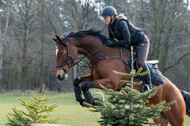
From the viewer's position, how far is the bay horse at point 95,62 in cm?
506

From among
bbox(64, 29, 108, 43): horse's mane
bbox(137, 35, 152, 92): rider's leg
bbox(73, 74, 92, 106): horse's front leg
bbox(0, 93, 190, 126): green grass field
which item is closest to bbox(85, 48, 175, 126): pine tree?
bbox(73, 74, 92, 106): horse's front leg

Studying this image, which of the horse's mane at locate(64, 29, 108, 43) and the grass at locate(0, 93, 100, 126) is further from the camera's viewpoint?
the grass at locate(0, 93, 100, 126)

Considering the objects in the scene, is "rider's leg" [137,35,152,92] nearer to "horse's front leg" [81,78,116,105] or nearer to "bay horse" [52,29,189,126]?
"bay horse" [52,29,189,126]

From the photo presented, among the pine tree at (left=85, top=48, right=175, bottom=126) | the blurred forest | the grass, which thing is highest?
the blurred forest

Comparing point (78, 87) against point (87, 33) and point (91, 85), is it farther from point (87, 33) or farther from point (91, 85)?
point (87, 33)

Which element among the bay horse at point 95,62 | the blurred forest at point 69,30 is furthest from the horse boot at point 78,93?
the blurred forest at point 69,30

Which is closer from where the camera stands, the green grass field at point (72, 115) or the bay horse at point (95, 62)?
the bay horse at point (95, 62)

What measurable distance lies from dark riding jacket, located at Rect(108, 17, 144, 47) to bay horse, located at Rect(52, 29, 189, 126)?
210mm

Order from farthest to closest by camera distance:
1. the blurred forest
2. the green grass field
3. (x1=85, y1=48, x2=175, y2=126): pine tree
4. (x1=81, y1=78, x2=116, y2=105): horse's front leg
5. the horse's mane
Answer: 1. the blurred forest
2. the green grass field
3. the horse's mane
4. (x1=81, y1=78, x2=116, y2=105): horse's front leg
5. (x1=85, y1=48, x2=175, y2=126): pine tree

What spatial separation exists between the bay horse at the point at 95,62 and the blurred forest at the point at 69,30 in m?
11.9

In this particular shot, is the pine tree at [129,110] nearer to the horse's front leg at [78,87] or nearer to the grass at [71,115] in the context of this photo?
the horse's front leg at [78,87]

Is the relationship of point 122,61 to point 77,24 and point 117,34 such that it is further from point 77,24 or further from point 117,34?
point 77,24

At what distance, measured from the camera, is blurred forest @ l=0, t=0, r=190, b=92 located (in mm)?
21688

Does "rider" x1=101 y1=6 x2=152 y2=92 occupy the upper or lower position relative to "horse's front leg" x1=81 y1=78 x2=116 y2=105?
upper
